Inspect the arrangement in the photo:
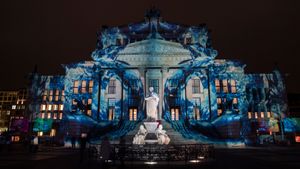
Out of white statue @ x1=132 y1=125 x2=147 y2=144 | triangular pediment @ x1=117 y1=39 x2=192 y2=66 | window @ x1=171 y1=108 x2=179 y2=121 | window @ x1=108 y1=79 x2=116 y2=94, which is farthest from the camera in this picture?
window @ x1=108 y1=79 x2=116 y2=94

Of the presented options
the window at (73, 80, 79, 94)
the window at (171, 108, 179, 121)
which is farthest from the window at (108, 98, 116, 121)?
the window at (171, 108, 179, 121)

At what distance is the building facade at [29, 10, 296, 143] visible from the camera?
4594 centimetres

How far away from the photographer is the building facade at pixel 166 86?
4594cm

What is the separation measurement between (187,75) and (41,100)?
1629 inches

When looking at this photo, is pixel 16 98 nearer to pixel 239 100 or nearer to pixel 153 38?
pixel 153 38

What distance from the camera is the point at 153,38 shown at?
53.3 meters

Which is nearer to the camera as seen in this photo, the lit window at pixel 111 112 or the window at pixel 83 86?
the lit window at pixel 111 112

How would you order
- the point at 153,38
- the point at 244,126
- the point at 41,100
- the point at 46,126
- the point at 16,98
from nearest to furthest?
1. the point at 244,126
2. the point at 153,38
3. the point at 46,126
4. the point at 41,100
5. the point at 16,98

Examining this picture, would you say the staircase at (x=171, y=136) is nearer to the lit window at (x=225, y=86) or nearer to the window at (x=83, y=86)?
the lit window at (x=225, y=86)

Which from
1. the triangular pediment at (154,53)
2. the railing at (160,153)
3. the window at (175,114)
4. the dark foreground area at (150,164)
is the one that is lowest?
the dark foreground area at (150,164)

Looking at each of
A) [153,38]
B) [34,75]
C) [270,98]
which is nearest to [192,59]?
[153,38]

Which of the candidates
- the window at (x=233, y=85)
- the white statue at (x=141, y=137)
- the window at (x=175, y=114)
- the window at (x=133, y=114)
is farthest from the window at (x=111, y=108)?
the white statue at (x=141, y=137)

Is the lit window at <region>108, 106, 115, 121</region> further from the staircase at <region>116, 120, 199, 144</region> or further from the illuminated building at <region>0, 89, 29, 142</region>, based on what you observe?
the illuminated building at <region>0, 89, 29, 142</region>

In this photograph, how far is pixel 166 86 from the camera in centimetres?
5003
